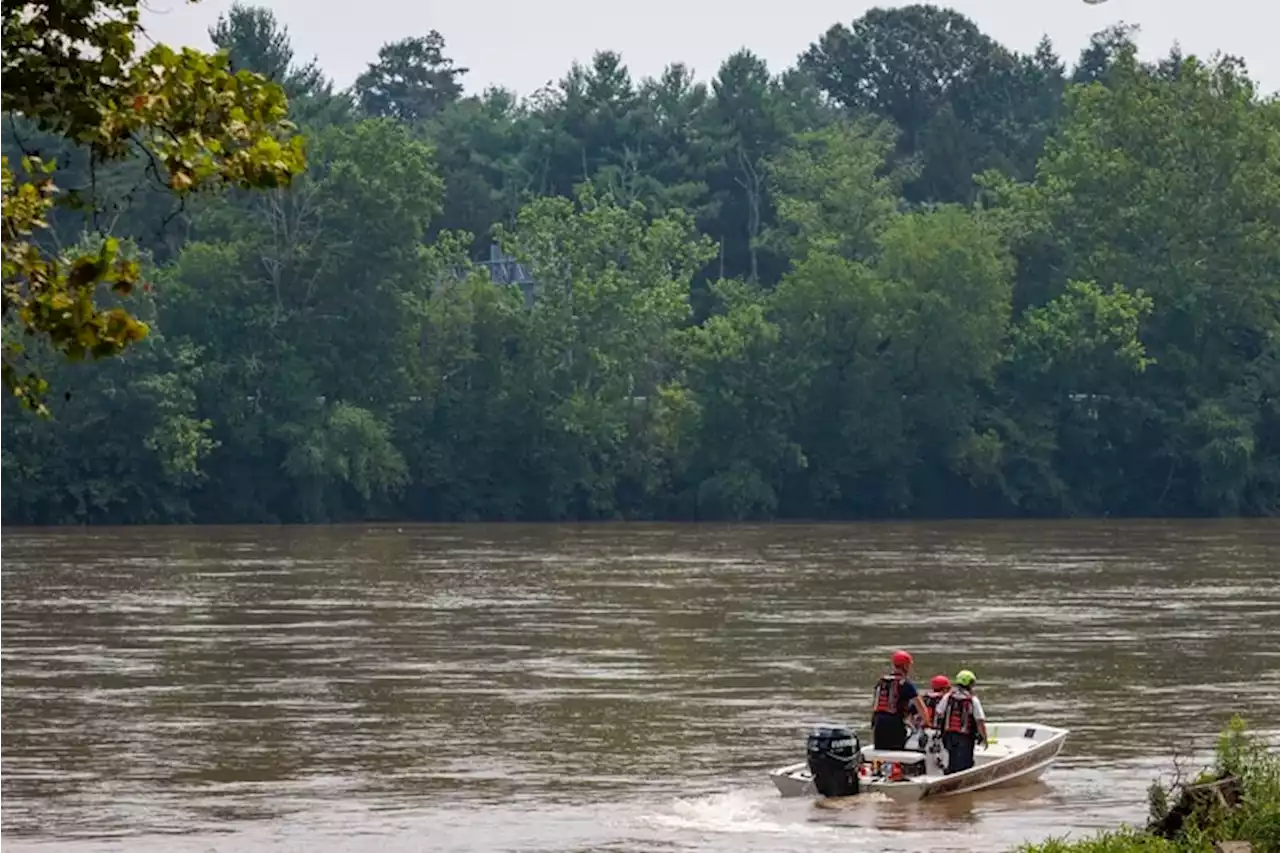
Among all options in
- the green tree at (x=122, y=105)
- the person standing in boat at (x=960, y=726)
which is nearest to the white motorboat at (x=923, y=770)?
the person standing in boat at (x=960, y=726)

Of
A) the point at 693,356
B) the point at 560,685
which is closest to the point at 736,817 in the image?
the point at 560,685

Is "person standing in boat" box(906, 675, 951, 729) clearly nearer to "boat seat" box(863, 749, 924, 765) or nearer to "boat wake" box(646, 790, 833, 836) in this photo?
"boat seat" box(863, 749, 924, 765)

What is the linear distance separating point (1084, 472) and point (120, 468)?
3299 cm

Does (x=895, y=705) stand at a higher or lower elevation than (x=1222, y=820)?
higher

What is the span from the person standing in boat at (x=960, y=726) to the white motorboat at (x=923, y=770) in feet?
0.48

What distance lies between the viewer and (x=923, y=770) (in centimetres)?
2666

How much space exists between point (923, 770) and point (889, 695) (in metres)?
0.83

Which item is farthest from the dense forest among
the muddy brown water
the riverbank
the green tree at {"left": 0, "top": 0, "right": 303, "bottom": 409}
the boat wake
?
the green tree at {"left": 0, "top": 0, "right": 303, "bottom": 409}

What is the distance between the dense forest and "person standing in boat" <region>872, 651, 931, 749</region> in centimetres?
6020

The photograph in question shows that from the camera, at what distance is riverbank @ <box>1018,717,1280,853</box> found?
57.4ft

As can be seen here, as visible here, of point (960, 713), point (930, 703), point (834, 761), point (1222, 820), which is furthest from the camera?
point (930, 703)

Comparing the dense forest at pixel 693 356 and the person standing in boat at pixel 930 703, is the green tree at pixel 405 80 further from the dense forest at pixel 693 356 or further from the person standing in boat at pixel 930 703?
the person standing in boat at pixel 930 703

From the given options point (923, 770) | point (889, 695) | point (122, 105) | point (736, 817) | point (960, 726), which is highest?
point (122, 105)

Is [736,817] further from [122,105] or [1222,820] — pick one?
[122,105]
